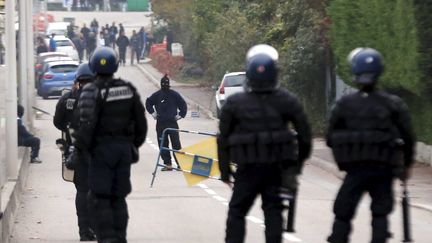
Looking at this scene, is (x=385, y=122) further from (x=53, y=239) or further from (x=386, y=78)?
(x=386, y=78)

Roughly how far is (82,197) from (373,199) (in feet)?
14.0

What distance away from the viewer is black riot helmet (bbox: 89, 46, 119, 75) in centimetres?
1150

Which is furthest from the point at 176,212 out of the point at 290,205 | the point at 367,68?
the point at 367,68

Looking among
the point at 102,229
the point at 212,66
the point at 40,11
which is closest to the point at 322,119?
the point at 212,66

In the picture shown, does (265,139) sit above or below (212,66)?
above

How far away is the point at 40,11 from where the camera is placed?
79.7 meters

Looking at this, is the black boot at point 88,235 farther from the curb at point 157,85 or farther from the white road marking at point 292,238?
the curb at point 157,85

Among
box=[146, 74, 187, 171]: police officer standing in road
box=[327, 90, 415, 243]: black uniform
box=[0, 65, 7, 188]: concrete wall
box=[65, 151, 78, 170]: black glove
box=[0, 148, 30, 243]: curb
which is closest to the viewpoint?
box=[327, 90, 415, 243]: black uniform

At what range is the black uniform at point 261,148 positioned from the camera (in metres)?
10.2

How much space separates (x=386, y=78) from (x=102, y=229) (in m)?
14.2

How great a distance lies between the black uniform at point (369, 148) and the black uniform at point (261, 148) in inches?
15.8

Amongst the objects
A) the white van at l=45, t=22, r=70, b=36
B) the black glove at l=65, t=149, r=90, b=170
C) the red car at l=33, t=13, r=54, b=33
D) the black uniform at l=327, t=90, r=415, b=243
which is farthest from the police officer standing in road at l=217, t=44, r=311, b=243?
the red car at l=33, t=13, r=54, b=33

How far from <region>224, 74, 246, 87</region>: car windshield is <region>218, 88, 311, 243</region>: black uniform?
2942cm

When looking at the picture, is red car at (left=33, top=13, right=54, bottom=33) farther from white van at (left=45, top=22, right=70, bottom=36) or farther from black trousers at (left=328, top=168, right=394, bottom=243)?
black trousers at (left=328, top=168, right=394, bottom=243)
